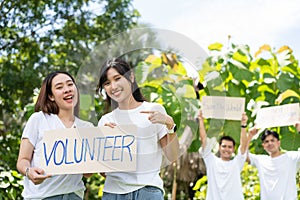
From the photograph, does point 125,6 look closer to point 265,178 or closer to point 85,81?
point 265,178

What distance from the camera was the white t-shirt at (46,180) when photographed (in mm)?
1711

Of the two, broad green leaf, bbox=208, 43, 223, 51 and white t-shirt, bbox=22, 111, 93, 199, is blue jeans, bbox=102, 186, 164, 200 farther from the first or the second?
broad green leaf, bbox=208, 43, 223, 51

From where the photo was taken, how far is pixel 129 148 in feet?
5.42

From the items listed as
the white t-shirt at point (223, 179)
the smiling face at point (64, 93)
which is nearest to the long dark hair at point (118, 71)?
the smiling face at point (64, 93)

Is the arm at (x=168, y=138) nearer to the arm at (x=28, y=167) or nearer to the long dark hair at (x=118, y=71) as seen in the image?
the long dark hair at (x=118, y=71)

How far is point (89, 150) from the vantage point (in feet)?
5.72

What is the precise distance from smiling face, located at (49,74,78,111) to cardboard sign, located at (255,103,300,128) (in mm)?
Answer: 1743

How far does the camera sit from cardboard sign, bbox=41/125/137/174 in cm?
166

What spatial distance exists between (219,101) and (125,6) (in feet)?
15.5

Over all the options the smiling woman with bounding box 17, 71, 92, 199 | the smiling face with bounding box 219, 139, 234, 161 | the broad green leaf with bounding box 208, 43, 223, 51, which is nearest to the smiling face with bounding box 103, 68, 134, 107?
the smiling woman with bounding box 17, 71, 92, 199

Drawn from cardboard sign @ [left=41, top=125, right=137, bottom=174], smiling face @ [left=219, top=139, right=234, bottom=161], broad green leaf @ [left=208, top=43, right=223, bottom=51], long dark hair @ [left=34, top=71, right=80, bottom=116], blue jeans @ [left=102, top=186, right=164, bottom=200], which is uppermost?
broad green leaf @ [left=208, top=43, right=223, bottom=51]

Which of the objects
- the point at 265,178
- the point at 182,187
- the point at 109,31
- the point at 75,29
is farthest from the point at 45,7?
the point at 265,178

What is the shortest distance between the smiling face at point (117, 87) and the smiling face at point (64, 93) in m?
0.17

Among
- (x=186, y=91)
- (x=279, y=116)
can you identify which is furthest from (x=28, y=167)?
(x=279, y=116)
